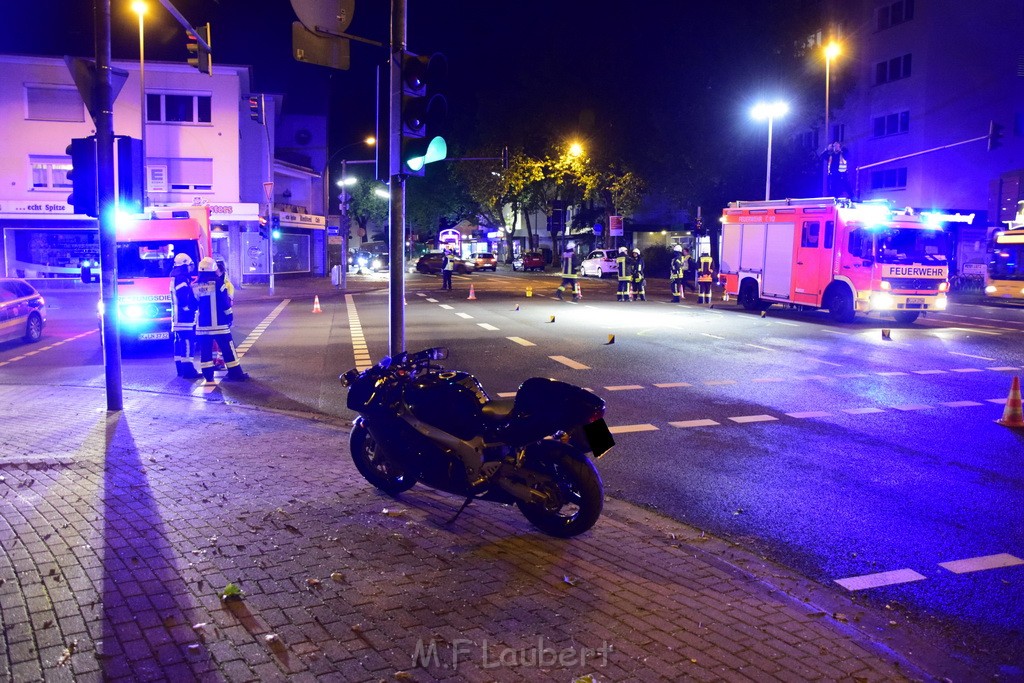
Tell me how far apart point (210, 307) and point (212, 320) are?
0.20 meters

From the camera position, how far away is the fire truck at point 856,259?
70.8 feet

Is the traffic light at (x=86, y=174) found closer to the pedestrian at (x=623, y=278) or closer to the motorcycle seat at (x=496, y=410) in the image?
the motorcycle seat at (x=496, y=410)

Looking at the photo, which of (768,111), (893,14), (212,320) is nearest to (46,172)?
(212,320)

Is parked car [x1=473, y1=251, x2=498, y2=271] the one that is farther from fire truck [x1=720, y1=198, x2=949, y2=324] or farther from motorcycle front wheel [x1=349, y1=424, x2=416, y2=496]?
motorcycle front wheel [x1=349, y1=424, x2=416, y2=496]

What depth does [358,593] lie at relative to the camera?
4.70m

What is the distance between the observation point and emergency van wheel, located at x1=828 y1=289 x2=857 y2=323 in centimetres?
2216

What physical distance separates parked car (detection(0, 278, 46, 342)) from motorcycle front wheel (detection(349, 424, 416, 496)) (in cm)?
1332

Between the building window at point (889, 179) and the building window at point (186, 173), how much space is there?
35484 millimetres

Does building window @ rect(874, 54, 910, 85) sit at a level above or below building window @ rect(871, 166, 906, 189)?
above

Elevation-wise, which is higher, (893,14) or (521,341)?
(893,14)

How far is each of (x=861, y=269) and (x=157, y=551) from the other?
19.9 m

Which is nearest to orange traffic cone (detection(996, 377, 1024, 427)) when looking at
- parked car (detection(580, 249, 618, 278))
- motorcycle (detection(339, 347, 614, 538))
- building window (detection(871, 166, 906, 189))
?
motorcycle (detection(339, 347, 614, 538))

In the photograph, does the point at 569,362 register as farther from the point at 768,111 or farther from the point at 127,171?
the point at 768,111

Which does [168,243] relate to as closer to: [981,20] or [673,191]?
[673,191]
